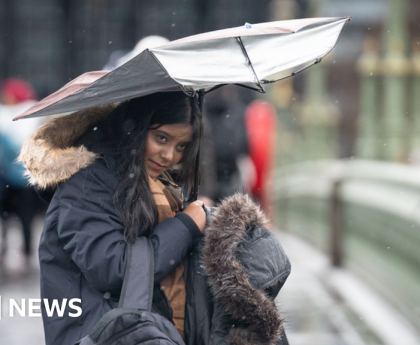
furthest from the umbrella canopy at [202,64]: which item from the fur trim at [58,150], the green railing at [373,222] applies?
the green railing at [373,222]

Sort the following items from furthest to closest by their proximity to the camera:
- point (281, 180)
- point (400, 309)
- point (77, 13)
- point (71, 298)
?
point (77, 13), point (281, 180), point (400, 309), point (71, 298)

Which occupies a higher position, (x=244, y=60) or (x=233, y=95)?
(x=244, y=60)

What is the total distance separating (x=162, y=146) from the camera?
8.76ft

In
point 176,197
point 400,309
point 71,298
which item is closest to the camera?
point 71,298

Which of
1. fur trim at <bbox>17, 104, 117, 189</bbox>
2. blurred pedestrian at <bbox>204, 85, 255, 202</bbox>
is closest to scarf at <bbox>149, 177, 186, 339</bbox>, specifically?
fur trim at <bbox>17, 104, 117, 189</bbox>

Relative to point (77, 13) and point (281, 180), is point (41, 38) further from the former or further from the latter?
point (281, 180)

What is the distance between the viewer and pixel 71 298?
2.45 metres

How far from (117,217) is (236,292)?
1.67ft

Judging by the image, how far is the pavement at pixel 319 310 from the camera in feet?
17.2

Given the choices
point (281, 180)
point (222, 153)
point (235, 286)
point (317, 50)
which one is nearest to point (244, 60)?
point (317, 50)

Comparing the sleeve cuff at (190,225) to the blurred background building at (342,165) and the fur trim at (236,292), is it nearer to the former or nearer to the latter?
the fur trim at (236,292)

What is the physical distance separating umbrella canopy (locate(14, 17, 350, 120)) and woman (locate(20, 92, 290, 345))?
0.55ft

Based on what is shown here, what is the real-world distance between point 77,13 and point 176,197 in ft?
55.8

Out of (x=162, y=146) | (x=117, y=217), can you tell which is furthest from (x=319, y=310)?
(x=117, y=217)
